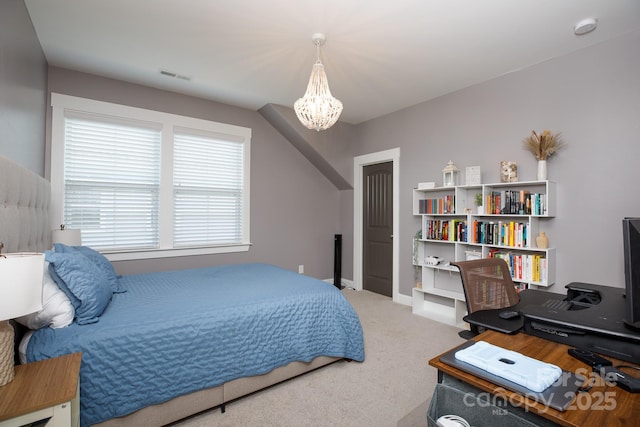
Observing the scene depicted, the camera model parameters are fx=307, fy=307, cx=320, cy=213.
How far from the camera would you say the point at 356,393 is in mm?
2119

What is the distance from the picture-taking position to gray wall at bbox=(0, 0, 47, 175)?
1.76 m

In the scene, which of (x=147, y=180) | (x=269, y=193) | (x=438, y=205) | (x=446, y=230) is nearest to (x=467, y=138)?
(x=438, y=205)

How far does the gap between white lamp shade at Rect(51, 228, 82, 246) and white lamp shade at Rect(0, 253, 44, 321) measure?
6.49 feet

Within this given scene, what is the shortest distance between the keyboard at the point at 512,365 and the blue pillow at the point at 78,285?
185 cm

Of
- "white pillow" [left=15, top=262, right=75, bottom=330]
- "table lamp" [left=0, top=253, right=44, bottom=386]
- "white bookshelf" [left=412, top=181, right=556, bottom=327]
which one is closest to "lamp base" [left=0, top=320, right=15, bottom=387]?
"table lamp" [left=0, top=253, right=44, bottom=386]

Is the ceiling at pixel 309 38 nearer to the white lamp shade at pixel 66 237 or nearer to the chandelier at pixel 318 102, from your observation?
the chandelier at pixel 318 102

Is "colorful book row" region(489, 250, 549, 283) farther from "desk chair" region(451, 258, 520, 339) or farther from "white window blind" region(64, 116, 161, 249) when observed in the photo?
"white window blind" region(64, 116, 161, 249)

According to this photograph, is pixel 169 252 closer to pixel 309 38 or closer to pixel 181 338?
pixel 181 338

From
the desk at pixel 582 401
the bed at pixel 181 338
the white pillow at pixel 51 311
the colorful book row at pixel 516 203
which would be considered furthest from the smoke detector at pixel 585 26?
the white pillow at pixel 51 311

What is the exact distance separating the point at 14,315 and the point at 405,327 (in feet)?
10.3

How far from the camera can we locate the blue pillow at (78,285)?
64.9 inches

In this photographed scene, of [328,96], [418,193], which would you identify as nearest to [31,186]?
[328,96]

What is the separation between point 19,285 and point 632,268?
1987 millimetres

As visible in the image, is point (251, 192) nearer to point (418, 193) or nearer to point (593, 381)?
point (418, 193)
